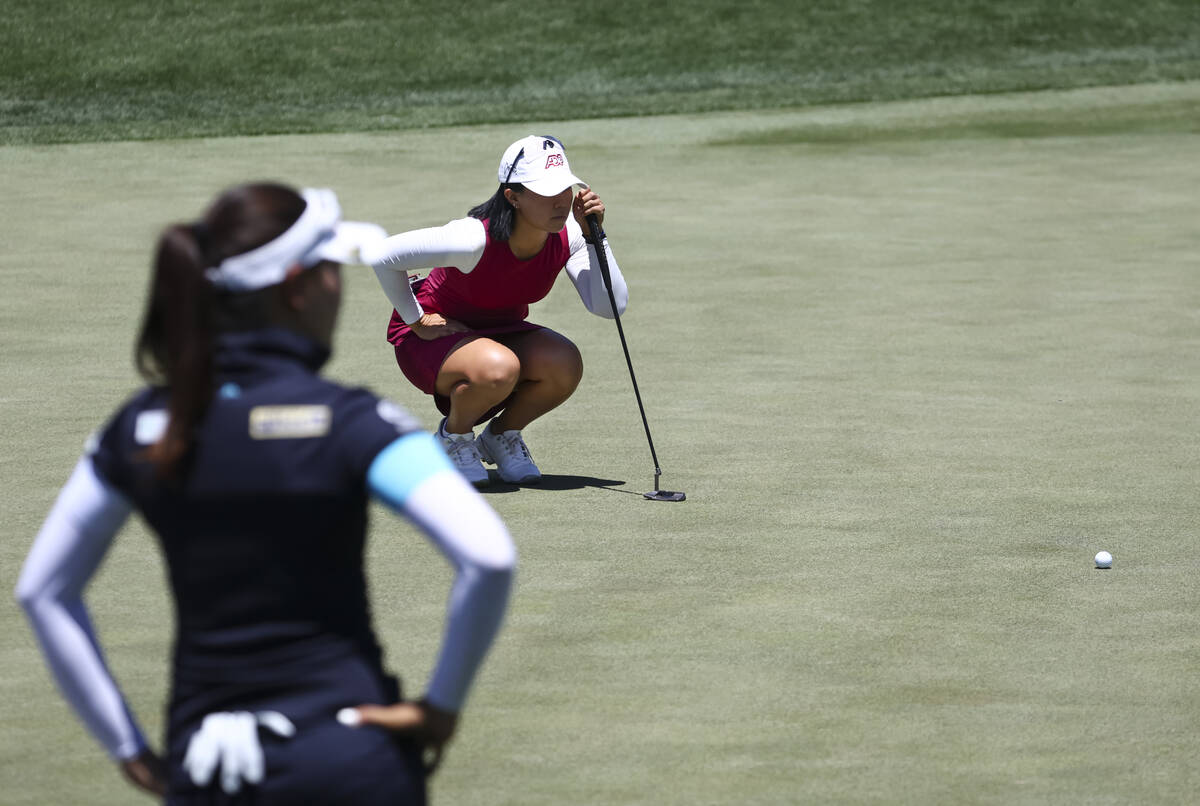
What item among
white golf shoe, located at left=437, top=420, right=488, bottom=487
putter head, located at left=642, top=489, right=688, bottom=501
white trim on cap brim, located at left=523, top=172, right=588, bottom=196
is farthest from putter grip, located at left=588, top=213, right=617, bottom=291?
putter head, located at left=642, top=489, right=688, bottom=501

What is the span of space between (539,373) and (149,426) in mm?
4979

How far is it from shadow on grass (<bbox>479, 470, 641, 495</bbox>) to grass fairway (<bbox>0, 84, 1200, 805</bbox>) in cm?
2

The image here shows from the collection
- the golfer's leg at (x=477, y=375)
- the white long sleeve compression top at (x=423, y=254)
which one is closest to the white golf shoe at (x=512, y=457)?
the golfer's leg at (x=477, y=375)

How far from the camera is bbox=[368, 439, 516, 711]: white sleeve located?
100 inches

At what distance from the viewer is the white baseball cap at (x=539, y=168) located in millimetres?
7070

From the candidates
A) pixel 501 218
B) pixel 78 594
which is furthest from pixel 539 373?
pixel 78 594

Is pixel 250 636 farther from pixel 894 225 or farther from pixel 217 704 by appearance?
pixel 894 225

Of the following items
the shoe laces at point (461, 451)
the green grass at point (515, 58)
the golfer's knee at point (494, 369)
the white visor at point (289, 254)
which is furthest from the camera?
the green grass at point (515, 58)

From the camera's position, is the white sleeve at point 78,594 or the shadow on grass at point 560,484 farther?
the shadow on grass at point 560,484

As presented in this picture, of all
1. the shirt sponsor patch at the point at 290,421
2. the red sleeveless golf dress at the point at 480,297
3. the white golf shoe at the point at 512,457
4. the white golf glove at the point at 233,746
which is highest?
the shirt sponsor patch at the point at 290,421

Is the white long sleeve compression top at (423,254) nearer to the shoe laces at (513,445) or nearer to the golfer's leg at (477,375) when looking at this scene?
the golfer's leg at (477,375)

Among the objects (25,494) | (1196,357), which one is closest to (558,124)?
(1196,357)

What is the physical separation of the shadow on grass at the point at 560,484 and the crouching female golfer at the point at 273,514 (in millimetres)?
4828

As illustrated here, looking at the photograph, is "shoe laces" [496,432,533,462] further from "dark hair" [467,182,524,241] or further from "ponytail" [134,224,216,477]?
"ponytail" [134,224,216,477]
